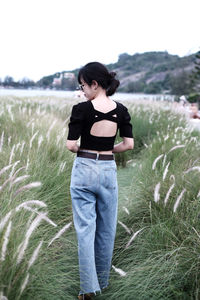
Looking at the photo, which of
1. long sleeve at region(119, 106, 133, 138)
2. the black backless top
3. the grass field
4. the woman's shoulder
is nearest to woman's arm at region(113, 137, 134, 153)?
long sleeve at region(119, 106, 133, 138)

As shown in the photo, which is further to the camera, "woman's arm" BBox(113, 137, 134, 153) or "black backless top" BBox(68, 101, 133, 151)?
"woman's arm" BBox(113, 137, 134, 153)

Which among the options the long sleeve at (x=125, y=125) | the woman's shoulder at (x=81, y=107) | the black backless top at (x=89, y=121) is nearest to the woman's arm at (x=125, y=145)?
the long sleeve at (x=125, y=125)

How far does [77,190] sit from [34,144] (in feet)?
6.40

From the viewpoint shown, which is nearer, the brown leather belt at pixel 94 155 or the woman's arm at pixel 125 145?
the brown leather belt at pixel 94 155

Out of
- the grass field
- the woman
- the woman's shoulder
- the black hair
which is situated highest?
the black hair

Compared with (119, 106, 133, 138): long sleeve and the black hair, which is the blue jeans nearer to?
Answer: (119, 106, 133, 138): long sleeve

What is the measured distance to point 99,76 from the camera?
2234 millimetres

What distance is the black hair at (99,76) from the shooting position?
223 centimetres

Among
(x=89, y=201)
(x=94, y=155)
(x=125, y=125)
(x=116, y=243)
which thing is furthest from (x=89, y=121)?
(x=116, y=243)

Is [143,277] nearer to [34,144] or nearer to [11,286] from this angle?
[11,286]

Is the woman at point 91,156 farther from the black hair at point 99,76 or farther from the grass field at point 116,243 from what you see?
the grass field at point 116,243

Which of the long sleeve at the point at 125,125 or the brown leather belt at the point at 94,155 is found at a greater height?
the long sleeve at the point at 125,125

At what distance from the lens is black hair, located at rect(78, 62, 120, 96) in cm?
223

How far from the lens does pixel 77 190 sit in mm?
2262
